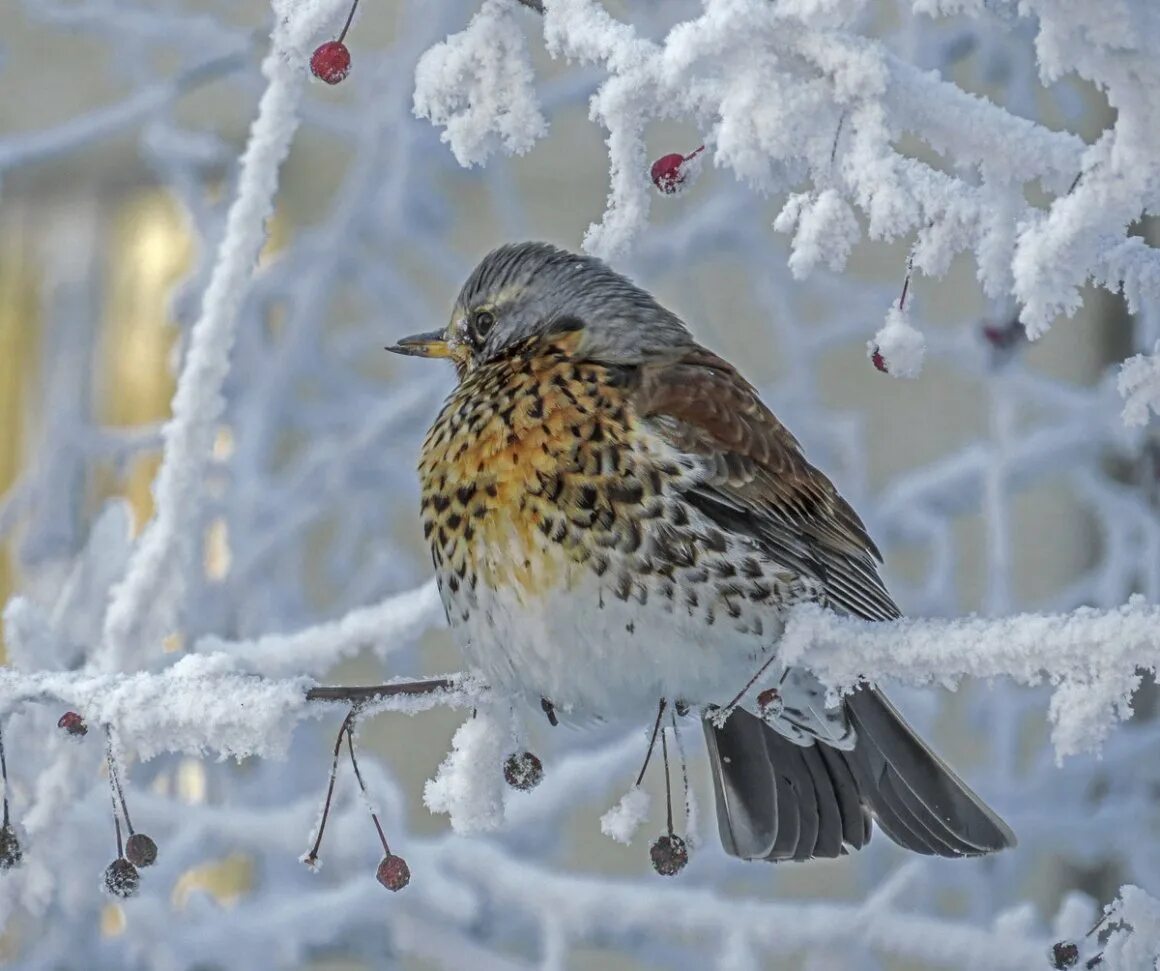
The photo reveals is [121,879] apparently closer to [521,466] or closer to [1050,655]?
[521,466]

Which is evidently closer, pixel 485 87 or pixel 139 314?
pixel 485 87

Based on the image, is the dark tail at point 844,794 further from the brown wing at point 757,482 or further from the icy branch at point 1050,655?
the icy branch at point 1050,655

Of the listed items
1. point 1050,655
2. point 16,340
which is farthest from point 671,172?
point 16,340

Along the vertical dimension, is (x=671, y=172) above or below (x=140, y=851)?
above

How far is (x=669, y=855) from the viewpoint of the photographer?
178cm

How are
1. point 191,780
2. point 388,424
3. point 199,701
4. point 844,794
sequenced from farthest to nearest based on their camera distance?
point 191,780 → point 388,424 → point 844,794 → point 199,701

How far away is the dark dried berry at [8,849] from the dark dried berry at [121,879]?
93 mm

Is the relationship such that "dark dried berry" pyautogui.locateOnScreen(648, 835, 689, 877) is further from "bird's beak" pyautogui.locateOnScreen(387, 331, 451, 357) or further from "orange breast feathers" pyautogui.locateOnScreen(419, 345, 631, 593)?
"bird's beak" pyautogui.locateOnScreen(387, 331, 451, 357)

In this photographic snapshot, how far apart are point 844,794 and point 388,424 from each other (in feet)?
5.38

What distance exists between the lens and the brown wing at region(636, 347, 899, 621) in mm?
1961

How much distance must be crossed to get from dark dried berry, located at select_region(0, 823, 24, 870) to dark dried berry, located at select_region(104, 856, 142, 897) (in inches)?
3.7

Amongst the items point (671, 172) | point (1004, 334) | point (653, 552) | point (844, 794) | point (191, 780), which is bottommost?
point (844, 794)

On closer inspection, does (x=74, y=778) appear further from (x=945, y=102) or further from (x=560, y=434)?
(x=945, y=102)

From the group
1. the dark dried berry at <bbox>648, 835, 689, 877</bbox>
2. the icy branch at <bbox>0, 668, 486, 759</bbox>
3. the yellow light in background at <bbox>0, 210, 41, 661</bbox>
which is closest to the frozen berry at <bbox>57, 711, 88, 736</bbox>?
the icy branch at <bbox>0, 668, 486, 759</bbox>
